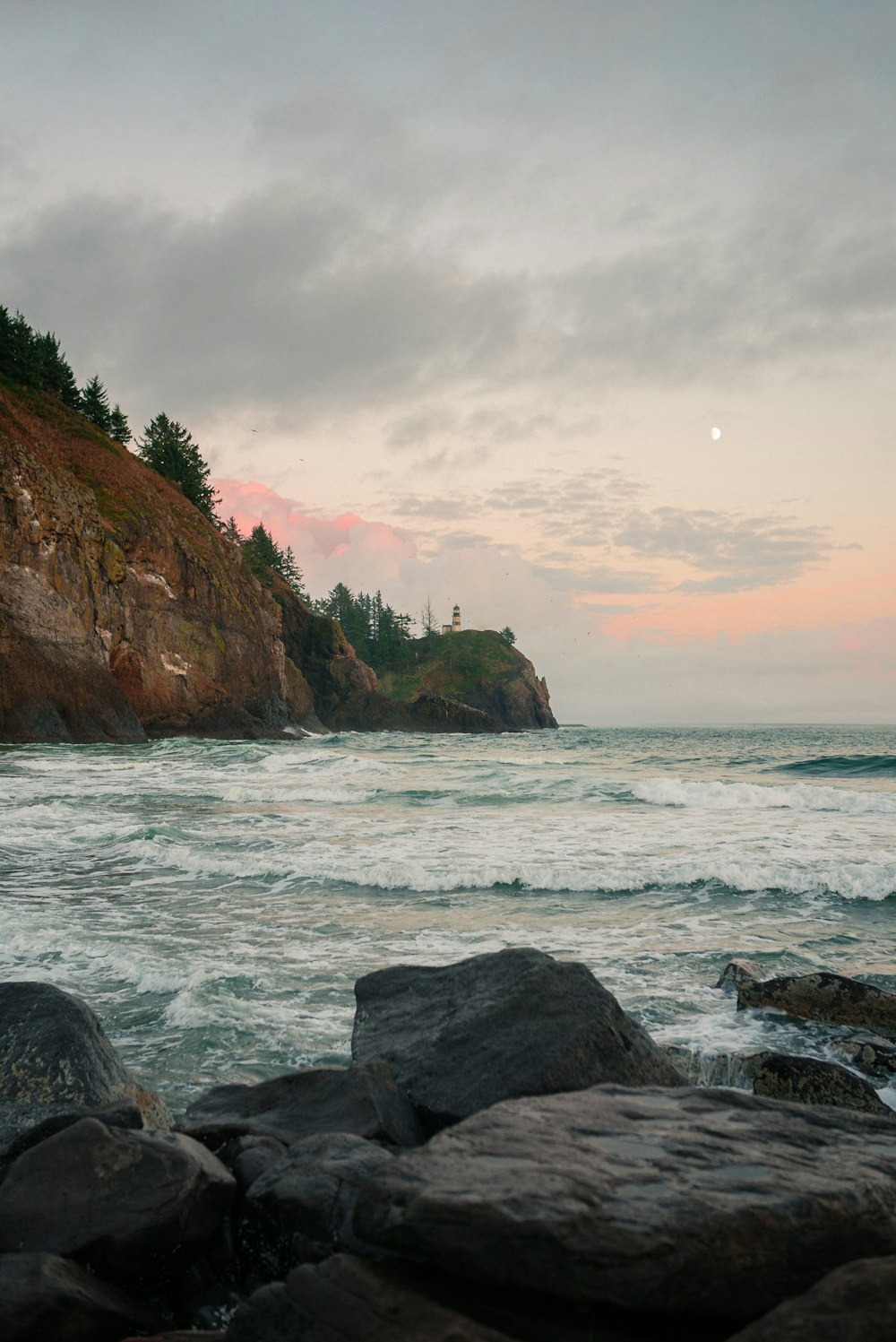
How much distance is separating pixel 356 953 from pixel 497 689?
4467 inches

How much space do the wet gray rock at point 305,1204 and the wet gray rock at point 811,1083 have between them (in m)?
3.18

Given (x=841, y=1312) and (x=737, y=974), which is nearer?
(x=841, y=1312)

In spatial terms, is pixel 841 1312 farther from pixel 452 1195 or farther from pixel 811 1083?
pixel 811 1083

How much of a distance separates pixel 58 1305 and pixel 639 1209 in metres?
1.87

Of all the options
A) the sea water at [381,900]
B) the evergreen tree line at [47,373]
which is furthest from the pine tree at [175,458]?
the sea water at [381,900]

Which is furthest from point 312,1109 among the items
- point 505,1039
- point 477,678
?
point 477,678

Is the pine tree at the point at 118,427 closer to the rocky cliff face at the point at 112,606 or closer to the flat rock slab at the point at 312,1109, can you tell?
the rocky cliff face at the point at 112,606

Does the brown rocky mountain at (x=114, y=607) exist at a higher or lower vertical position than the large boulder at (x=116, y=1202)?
higher

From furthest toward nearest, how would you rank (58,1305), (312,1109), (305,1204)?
1. (312,1109)
2. (305,1204)
3. (58,1305)

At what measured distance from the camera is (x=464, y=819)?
18.4 metres

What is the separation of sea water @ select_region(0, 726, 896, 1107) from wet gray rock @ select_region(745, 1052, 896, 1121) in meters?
0.39

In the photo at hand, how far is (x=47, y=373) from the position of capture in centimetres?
5675

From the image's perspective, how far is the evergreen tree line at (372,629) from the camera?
122812 mm

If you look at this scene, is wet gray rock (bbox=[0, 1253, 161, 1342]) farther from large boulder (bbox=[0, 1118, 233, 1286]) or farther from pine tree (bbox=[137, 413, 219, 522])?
pine tree (bbox=[137, 413, 219, 522])
